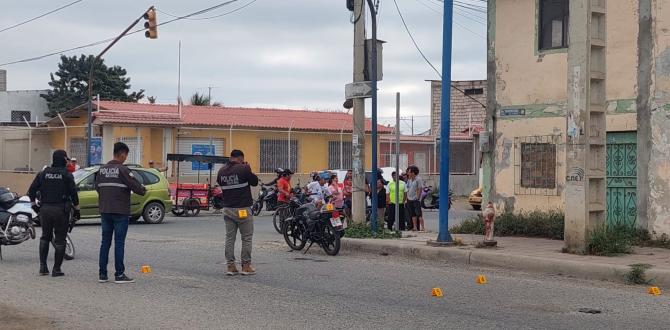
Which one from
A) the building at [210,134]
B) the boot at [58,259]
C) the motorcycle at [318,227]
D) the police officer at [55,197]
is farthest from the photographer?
the building at [210,134]

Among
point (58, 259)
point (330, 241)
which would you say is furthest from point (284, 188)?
point (58, 259)

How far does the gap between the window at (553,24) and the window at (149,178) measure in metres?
12.0

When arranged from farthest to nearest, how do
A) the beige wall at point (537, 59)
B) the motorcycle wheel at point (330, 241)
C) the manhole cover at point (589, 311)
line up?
the beige wall at point (537, 59) < the motorcycle wheel at point (330, 241) < the manhole cover at point (589, 311)

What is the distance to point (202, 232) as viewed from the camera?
2112 cm

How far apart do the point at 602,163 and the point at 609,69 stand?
2.42 m

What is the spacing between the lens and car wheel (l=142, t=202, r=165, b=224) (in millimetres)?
23859

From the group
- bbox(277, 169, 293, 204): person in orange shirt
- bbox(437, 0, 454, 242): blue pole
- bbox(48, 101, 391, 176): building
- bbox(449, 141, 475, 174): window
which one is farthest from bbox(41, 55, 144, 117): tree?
bbox(437, 0, 454, 242): blue pole

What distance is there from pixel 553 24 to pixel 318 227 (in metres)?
6.26

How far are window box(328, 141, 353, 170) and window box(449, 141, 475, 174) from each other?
544cm

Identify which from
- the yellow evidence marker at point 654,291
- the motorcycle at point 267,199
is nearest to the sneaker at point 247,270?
the yellow evidence marker at point 654,291

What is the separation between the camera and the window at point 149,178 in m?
24.1

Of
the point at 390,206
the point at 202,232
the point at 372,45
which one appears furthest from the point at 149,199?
the point at 372,45

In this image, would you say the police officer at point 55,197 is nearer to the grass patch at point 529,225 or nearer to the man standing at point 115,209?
the man standing at point 115,209

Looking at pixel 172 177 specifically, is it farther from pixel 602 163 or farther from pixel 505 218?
pixel 602 163
